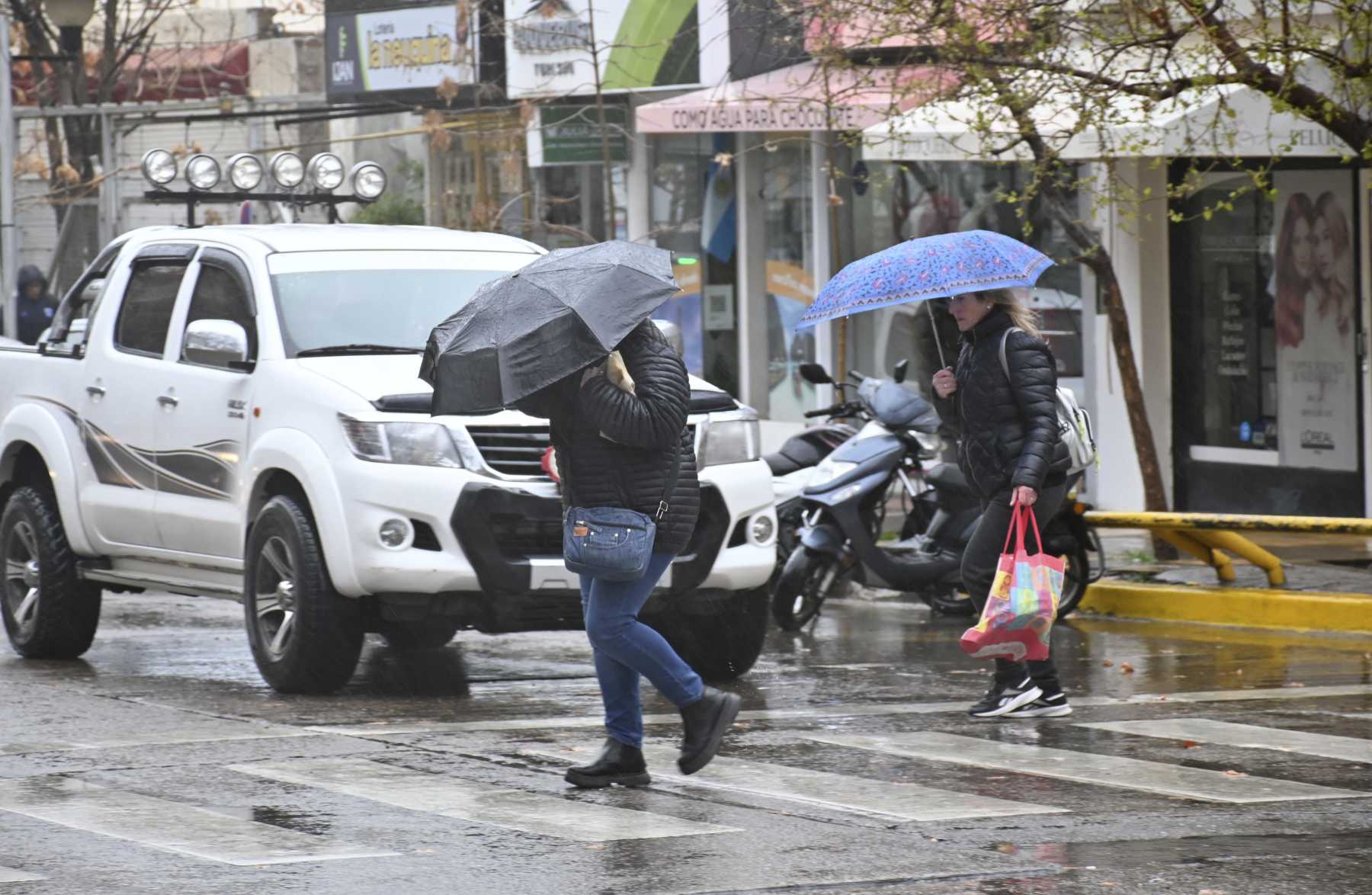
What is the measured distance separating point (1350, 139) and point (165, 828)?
7461 mm

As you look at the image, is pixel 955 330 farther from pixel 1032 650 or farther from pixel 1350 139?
pixel 1032 650

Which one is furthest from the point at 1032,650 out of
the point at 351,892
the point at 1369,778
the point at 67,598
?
the point at 67,598

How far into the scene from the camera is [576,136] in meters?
22.9

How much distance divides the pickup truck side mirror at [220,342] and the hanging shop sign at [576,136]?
1309 cm

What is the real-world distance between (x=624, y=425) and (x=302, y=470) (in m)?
2.76

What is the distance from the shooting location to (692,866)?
5906mm

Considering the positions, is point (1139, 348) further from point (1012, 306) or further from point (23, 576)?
point (23, 576)

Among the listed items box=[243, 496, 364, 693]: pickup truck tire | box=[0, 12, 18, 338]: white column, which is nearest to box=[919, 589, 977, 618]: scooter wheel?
box=[243, 496, 364, 693]: pickup truck tire

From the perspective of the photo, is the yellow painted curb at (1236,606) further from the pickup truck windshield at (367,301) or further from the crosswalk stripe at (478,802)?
the crosswalk stripe at (478,802)

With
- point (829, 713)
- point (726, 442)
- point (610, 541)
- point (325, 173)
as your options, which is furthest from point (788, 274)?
point (610, 541)

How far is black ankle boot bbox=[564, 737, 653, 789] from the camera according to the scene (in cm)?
711

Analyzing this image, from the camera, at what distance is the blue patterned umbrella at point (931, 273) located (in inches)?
336

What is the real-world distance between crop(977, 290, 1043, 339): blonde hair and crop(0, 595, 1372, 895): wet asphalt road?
154cm

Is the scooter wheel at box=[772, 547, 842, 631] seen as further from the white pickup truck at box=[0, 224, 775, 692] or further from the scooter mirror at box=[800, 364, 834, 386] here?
the white pickup truck at box=[0, 224, 775, 692]
